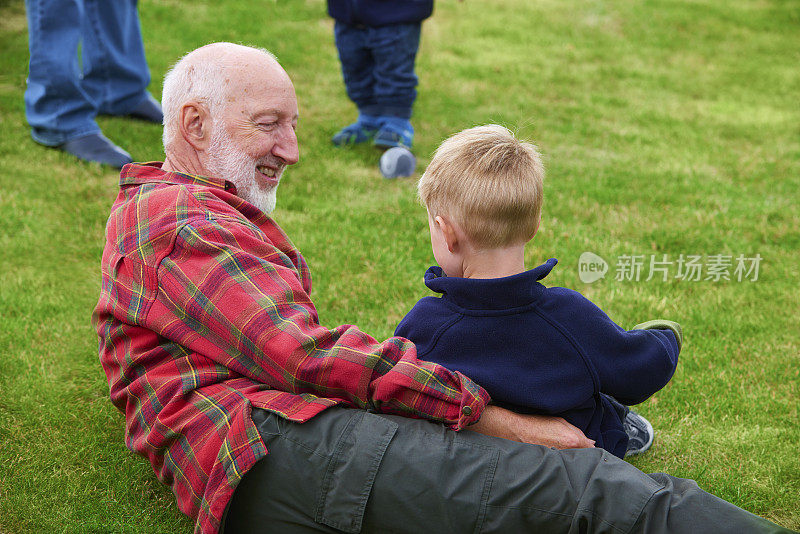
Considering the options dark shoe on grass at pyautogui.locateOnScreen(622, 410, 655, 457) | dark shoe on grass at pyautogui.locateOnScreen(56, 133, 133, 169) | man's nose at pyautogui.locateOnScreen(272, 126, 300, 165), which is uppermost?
man's nose at pyautogui.locateOnScreen(272, 126, 300, 165)

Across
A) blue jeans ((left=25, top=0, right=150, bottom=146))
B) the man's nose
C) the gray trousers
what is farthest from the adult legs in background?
the gray trousers

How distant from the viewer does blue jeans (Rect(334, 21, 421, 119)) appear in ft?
19.4

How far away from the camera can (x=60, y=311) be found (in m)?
4.03

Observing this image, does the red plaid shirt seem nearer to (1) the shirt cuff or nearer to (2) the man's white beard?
(1) the shirt cuff

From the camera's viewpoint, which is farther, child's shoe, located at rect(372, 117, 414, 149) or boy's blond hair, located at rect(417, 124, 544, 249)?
child's shoe, located at rect(372, 117, 414, 149)

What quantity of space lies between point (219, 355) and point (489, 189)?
96 centimetres

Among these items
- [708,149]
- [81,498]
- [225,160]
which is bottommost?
[81,498]

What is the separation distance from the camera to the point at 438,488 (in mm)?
2225

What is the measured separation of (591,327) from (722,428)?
4.39ft

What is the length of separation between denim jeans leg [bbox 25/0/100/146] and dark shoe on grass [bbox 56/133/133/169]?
0.07 meters

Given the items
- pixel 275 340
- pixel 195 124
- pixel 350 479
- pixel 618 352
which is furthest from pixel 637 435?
pixel 195 124

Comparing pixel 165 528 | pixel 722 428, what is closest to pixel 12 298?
pixel 165 528

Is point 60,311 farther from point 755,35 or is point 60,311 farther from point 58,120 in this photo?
point 755,35

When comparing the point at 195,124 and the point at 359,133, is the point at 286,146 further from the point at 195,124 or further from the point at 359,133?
the point at 359,133
